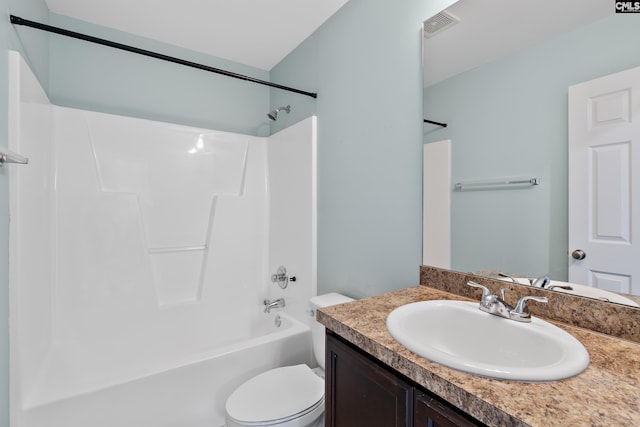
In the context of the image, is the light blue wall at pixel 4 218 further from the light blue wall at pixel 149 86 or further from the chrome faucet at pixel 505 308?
the chrome faucet at pixel 505 308

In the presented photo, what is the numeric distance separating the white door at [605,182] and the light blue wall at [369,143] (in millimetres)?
551

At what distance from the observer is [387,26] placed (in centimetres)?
146

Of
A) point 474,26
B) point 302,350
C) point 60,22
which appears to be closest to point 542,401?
point 474,26

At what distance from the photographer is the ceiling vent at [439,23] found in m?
1.23

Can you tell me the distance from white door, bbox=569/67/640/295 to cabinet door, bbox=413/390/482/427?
623 millimetres

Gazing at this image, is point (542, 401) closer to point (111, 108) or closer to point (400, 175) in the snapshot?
point (400, 175)

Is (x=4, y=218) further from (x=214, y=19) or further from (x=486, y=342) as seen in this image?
(x=486, y=342)

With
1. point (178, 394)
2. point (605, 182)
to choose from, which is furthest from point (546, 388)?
point (178, 394)

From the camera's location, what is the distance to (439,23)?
1.26 meters

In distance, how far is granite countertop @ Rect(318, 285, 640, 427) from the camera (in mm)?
475

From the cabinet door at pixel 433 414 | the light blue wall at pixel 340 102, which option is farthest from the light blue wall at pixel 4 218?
the cabinet door at pixel 433 414

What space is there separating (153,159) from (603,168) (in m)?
2.38

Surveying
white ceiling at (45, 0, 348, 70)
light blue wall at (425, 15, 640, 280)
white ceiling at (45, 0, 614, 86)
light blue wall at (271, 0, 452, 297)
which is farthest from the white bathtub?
white ceiling at (45, 0, 348, 70)

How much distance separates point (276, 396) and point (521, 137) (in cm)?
147
